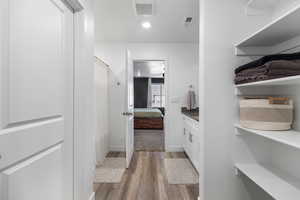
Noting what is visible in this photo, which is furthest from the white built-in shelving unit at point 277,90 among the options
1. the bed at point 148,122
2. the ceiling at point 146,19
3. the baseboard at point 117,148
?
the bed at point 148,122

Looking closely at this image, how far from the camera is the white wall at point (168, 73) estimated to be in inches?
150

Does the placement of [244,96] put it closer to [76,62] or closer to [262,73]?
[262,73]

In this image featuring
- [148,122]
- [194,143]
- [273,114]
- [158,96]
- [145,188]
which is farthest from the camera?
[158,96]

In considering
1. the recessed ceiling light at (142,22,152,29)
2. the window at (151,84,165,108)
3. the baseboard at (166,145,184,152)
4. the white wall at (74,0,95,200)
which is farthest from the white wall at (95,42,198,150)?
the window at (151,84,165,108)

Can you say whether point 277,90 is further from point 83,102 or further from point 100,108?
point 100,108

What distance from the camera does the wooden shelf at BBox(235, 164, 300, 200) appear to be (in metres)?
1.09

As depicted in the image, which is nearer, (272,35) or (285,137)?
(285,137)

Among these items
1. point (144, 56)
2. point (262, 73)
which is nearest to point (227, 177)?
point (262, 73)

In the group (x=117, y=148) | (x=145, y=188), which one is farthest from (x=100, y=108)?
(x=145, y=188)

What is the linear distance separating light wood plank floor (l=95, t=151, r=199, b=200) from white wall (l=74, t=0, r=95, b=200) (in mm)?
520

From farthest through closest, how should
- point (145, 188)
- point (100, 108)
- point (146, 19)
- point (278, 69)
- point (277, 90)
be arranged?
point (100, 108) < point (146, 19) < point (145, 188) < point (277, 90) < point (278, 69)

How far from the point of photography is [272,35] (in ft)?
4.21

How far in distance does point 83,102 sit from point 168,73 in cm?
259

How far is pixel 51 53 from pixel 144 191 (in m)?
1.85
